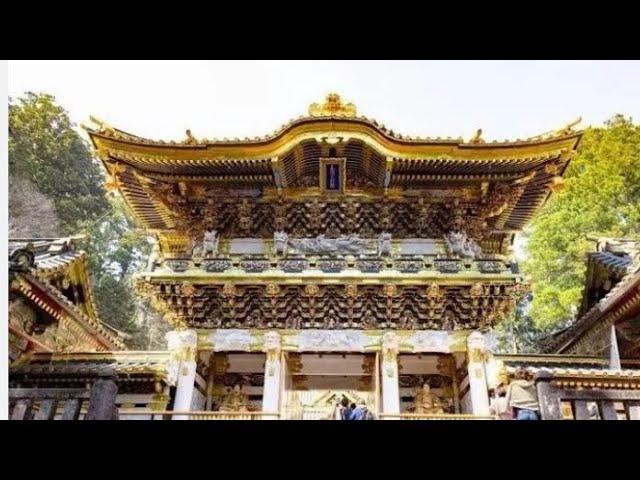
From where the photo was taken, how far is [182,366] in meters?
9.62

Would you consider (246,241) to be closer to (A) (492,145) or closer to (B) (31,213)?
(A) (492,145)

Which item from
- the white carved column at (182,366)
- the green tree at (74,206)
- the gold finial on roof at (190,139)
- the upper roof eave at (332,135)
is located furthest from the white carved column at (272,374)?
the green tree at (74,206)

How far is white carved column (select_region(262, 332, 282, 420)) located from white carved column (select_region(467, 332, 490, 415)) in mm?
3664

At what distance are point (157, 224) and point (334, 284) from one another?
5.69 metres

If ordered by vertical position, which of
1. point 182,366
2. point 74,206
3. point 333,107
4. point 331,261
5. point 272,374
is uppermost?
point 74,206

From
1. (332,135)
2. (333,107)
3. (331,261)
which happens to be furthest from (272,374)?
(333,107)

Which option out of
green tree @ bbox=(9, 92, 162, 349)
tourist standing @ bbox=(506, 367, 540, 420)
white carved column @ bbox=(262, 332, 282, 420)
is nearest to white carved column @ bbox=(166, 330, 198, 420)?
white carved column @ bbox=(262, 332, 282, 420)

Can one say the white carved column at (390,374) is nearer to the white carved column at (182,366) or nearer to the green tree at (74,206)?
the white carved column at (182,366)

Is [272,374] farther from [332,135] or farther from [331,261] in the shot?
[332,135]

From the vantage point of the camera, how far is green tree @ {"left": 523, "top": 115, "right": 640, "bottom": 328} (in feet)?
57.4

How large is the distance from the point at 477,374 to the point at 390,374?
1660mm

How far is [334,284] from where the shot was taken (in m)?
9.67
